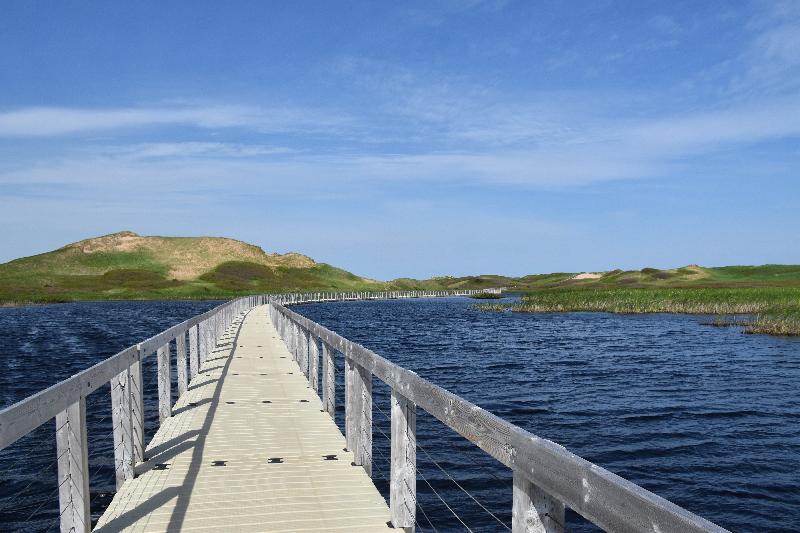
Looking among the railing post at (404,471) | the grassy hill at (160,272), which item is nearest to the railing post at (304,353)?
the railing post at (404,471)

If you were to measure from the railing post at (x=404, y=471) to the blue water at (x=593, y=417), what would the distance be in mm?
1851

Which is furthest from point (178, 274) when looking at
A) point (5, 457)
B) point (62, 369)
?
point (5, 457)

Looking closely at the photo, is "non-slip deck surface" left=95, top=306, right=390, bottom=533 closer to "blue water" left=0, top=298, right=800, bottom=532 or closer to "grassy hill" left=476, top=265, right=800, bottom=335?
"blue water" left=0, top=298, right=800, bottom=532

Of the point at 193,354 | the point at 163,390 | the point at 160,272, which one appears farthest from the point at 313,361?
the point at 160,272

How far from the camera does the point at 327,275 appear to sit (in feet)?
631

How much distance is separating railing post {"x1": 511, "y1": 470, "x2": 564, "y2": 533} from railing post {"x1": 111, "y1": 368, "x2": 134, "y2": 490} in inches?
→ 180

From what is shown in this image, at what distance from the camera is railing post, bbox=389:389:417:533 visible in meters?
5.29

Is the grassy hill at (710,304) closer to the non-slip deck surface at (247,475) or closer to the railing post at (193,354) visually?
the railing post at (193,354)

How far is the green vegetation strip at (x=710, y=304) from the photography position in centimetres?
3941

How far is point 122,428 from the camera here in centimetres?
666

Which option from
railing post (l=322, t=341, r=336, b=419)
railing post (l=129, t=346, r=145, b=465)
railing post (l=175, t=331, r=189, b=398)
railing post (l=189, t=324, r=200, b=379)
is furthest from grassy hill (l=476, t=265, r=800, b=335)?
railing post (l=129, t=346, r=145, b=465)

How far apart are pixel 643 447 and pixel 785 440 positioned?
11.1 feet

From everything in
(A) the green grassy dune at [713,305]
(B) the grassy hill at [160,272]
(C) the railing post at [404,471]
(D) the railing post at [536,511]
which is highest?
(B) the grassy hill at [160,272]

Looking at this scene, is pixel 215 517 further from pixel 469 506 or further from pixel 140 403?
pixel 469 506
